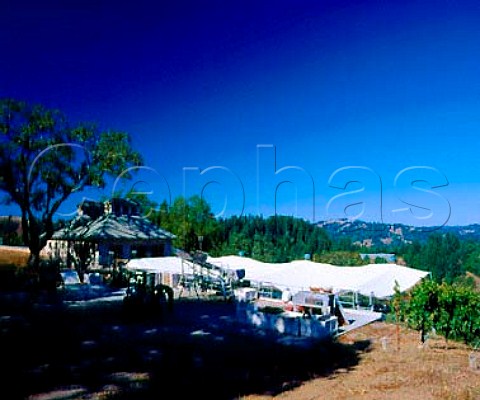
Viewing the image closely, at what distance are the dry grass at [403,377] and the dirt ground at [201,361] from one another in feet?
0.06

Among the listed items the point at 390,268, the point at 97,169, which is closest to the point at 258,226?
the point at 97,169

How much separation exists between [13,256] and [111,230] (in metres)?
7.69

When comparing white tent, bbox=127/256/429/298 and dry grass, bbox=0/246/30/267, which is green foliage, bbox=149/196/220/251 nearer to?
dry grass, bbox=0/246/30/267

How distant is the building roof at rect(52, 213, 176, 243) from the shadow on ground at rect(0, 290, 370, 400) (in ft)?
61.1

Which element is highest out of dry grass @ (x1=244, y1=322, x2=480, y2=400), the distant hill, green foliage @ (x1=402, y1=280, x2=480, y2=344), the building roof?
the distant hill

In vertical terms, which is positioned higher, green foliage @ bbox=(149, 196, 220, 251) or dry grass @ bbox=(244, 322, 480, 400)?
green foliage @ bbox=(149, 196, 220, 251)

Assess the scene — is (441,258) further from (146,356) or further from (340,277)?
(146,356)

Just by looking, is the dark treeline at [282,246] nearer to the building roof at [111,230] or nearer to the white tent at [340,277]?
the building roof at [111,230]

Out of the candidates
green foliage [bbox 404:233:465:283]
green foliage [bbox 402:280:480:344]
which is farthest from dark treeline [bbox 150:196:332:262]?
green foliage [bbox 402:280:480:344]

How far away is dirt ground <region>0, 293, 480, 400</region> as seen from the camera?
8.01 metres

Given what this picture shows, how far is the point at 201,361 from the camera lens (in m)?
9.98

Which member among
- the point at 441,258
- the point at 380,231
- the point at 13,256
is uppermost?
the point at 380,231

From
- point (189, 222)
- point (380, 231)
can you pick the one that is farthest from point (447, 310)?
point (380, 231)

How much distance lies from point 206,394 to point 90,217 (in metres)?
34.1
